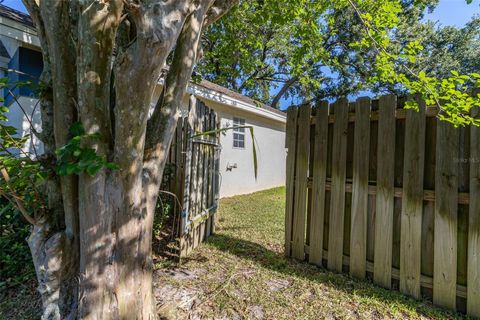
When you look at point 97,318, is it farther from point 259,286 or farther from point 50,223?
point 259,286

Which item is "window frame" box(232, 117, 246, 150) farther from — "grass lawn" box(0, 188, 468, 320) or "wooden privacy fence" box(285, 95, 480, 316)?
"grass lawn" box(0, 188, 468, 320)

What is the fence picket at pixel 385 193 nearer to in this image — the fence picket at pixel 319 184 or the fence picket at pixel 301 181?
the fence picket at pixel 319 184

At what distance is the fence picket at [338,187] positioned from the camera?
122 inches

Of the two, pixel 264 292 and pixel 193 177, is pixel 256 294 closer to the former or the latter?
pixel 264 292

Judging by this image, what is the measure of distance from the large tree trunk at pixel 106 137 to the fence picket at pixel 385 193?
213cm

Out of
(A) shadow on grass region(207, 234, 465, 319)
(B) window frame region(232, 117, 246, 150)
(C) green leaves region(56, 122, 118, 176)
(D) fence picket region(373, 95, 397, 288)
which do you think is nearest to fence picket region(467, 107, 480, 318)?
(A) shadow on grass region(207, 234, 465, 319)

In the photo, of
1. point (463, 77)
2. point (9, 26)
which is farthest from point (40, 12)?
point (9, 26)

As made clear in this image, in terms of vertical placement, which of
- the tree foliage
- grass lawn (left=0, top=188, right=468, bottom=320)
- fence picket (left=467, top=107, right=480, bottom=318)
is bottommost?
grass lawn (left=0, top=188, right=468, bottom=320)

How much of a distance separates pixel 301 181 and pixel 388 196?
3.41ft

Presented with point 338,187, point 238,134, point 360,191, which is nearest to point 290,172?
point 338,187

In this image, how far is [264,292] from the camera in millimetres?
2615

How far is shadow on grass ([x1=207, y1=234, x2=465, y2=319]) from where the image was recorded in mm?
2432

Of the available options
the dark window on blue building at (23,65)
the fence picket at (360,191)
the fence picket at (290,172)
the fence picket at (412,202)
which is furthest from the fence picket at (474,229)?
the dark window on blue building at (23,65)

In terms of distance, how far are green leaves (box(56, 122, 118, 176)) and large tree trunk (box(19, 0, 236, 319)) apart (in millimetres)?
65
